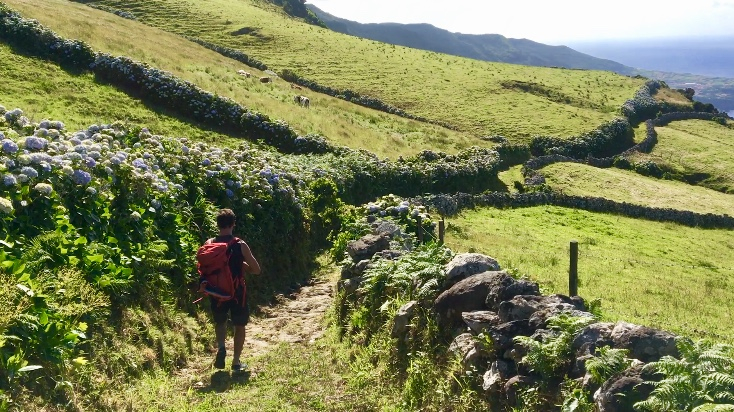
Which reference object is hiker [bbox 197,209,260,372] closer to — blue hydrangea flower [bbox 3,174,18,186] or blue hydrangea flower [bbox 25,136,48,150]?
blue hydrangea flower [bbox 3,174,18,186]

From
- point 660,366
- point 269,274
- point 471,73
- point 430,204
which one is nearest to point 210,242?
point 269,274

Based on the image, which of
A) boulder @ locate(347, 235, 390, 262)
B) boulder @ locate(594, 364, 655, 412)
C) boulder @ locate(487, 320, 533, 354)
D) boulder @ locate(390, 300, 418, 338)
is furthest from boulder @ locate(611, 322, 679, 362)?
boulder @ locate(347, 235, 390, 262)

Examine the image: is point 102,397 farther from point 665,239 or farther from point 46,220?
point 665,239

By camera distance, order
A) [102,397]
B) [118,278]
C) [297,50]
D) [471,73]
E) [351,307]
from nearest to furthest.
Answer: [102,397]
[118,278]
[351,307]
[297,50]
[471,73]

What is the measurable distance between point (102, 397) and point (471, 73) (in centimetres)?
7844

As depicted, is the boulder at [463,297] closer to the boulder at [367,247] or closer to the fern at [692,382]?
the fern at [692,382]

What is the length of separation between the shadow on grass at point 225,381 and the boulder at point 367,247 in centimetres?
393

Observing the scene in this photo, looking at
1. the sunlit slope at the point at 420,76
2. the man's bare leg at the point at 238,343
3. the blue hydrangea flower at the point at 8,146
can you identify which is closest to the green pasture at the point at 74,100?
the blue hydrangea flower at the point at 8,146

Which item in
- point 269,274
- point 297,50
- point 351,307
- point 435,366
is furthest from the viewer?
point 297,50

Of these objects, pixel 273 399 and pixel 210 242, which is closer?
pixel 273 399

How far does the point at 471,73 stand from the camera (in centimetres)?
8094

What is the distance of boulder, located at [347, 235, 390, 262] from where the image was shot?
12.8m

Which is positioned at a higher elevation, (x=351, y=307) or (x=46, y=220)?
(x=46, y=220)

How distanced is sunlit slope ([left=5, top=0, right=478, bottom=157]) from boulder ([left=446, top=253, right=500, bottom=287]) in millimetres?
20561
